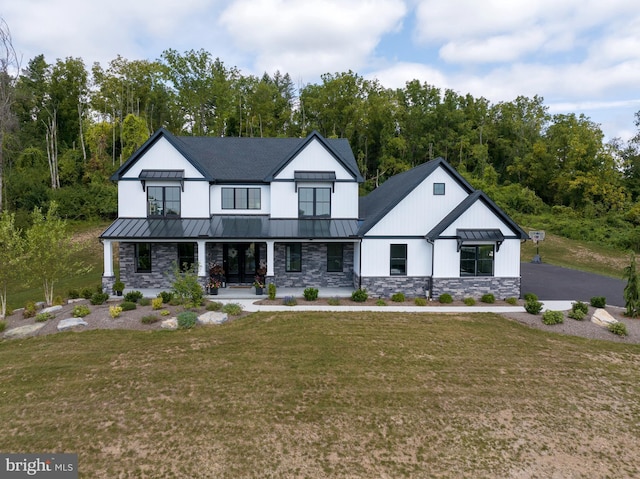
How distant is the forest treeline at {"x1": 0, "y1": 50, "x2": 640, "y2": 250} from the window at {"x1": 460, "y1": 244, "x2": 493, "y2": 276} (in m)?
29.1

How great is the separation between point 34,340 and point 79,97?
4139 centimetres

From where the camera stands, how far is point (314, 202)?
1973 cm

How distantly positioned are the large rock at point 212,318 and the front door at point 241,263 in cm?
561

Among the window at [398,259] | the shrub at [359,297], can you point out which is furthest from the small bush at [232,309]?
the window at [398,259]

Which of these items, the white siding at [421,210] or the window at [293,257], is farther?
the window at [293,257]

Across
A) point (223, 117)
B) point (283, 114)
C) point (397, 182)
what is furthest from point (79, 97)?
point (397, 182)

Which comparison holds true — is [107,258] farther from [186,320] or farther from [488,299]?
[488,299]

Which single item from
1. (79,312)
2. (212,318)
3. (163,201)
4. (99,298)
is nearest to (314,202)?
(163,201)

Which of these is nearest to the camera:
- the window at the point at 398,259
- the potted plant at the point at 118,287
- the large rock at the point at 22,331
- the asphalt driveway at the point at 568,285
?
the large rock at the point at 22,331

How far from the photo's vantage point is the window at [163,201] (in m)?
18.9

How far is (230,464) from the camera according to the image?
6.67 meters

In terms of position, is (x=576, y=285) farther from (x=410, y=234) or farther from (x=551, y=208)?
(x=551, y=208)

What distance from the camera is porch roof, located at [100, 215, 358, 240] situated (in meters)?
17.4

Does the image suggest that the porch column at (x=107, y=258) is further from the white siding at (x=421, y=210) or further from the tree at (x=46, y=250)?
the white siding at (x=421, y=210)
